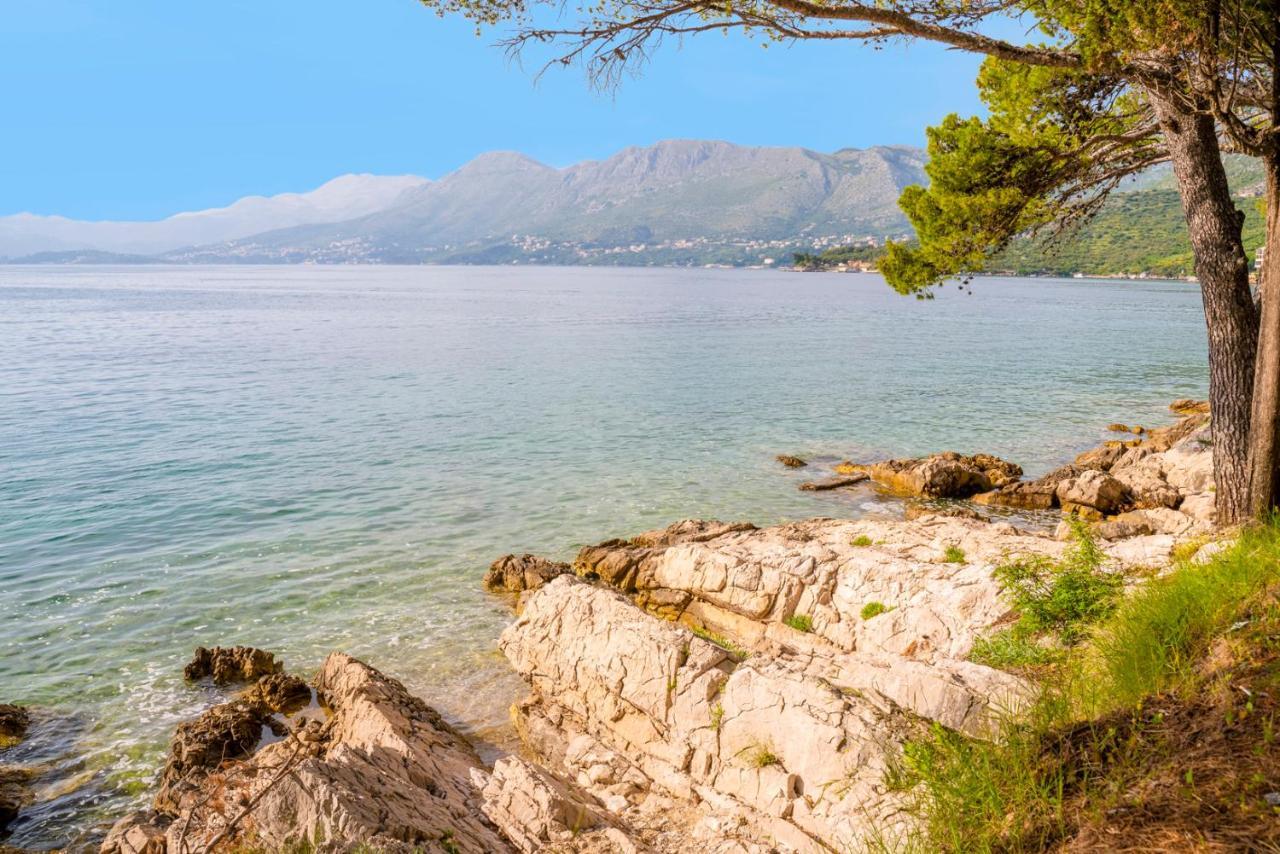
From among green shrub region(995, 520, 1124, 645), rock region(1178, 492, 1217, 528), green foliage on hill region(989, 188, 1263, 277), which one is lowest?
rock region(1178, 492, 1217, 528)

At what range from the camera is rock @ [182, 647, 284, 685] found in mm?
11344

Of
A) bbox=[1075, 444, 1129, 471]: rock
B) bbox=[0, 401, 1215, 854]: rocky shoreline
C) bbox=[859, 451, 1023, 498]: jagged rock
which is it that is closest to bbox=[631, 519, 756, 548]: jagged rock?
bbox=[0, 401, 1215, 854]: rocky shoreline

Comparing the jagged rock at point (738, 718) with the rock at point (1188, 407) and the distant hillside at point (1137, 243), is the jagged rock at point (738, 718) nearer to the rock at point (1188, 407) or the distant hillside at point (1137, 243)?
the rock at point (1188, 407)

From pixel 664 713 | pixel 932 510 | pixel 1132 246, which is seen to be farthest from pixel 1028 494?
pixel 1132 246

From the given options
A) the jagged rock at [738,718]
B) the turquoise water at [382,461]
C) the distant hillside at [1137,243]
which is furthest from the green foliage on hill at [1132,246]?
the jagged rock at [738,718]

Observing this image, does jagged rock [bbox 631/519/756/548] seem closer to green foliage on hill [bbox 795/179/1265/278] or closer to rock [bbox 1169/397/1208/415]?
rock [bbox 1169/397/1208/415]

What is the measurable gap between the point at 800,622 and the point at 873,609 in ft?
3.84

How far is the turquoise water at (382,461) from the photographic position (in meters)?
12.1

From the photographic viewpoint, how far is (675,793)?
753cm

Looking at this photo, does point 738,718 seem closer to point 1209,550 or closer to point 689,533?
point 1209,550

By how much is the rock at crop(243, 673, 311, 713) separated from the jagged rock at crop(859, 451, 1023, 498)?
51.6 ft

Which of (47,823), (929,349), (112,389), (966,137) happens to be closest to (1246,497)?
(966,137)

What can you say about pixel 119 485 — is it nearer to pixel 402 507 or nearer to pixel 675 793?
pixel 402 507

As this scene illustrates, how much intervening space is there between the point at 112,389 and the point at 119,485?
17.3 metres
